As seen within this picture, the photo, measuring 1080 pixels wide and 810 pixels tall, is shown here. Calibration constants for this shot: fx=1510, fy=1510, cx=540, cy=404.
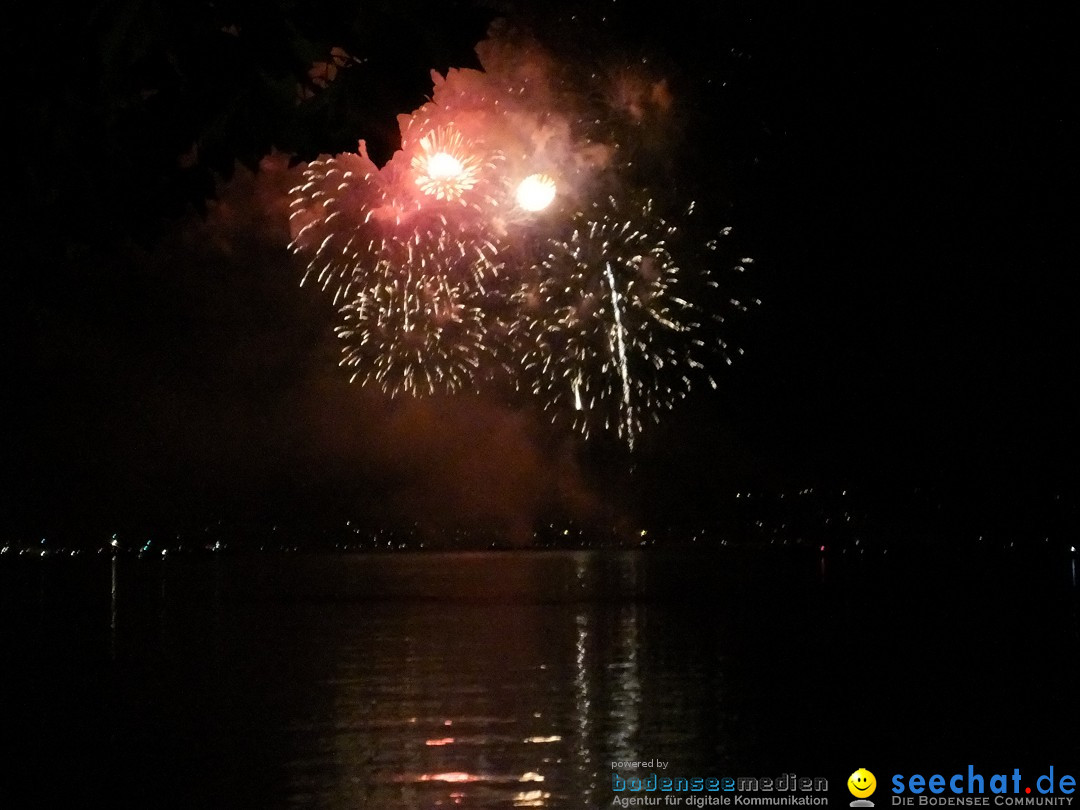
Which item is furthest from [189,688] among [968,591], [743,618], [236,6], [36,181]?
[968,591]

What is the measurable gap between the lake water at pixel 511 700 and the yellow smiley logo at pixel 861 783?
10cm

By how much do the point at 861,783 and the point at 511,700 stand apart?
4780mm

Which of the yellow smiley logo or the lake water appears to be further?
the lake water

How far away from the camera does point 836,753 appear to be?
→ 10.3 m

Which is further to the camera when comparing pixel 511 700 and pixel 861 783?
pixel 511 700

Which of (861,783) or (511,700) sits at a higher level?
(511,700)

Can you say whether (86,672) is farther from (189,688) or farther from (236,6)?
(236,6)

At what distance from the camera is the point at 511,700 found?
1353 centimetres

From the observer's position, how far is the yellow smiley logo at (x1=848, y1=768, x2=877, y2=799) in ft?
29.8

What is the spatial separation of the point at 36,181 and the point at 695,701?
26.2ft

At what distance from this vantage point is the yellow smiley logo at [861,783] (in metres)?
9.08

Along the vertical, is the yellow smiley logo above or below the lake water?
below

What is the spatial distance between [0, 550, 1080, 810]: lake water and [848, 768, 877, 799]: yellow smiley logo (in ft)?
0.32

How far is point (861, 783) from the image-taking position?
367 inches
